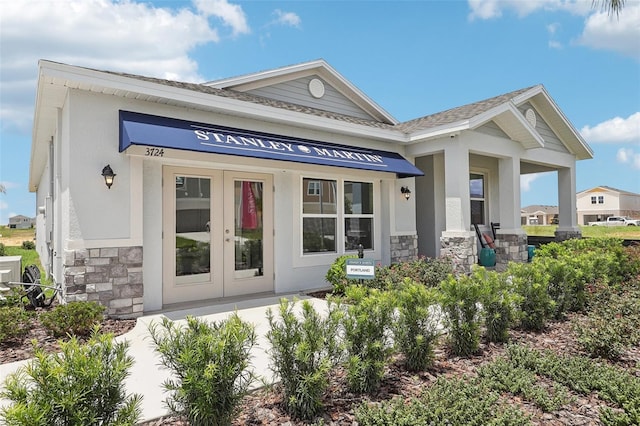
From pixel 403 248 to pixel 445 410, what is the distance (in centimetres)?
778

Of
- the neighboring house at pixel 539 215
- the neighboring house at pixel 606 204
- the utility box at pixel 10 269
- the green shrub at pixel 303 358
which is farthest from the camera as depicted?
the neighboring house at pixel 539 215

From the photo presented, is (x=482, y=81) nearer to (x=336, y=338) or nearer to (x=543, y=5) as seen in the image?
(x=543, y=5)

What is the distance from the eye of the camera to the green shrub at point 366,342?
3514 mm

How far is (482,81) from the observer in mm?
14445

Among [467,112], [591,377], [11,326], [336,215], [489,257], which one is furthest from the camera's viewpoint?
[489,257]

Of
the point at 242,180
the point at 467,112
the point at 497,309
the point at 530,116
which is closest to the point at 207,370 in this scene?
the point at 497,309

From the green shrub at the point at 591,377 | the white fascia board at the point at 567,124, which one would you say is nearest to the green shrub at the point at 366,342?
the green shrub at the point at 591,377

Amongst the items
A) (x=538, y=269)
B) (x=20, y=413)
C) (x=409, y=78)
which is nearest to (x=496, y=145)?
(x=409, y=78)

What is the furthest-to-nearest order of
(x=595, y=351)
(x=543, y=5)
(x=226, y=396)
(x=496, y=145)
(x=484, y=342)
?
(x=496, y=145) → (x=543, y=5) → (x=484, y=342) → (x=595, y=351) → (x=226, y=396)

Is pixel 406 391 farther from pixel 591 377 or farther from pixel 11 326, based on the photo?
pixel 11 326

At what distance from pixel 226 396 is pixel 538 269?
5.35 metres

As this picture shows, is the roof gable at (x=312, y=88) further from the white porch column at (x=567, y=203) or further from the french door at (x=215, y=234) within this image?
the white porch column at (x=567, y=203)

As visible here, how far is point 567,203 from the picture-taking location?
14.9 meters

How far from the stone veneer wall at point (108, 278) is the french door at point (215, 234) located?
Result: 73 centimetres
